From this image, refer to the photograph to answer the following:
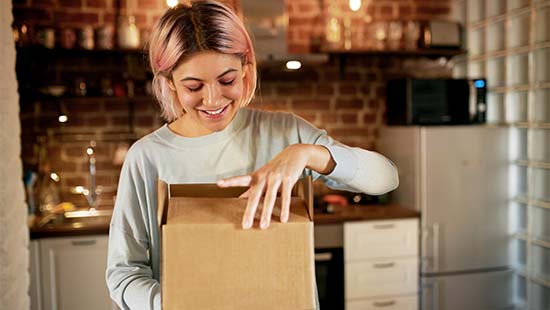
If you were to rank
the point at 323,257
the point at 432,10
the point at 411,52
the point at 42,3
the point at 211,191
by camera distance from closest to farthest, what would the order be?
the point at 211,191, the point at 323,257, the point at 42,3, the point at 411,52, the point at 432,10

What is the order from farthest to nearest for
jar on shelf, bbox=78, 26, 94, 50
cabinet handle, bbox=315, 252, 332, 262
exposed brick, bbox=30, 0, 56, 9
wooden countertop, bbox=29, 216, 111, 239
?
exposed brick, bbox=30, 0, 56, 9 → jar on shelf, bbox=78, 26, 94, 50 → cabinet handle, bbox=315, 252, 332, 262 → wooden countertop, bbox=29, 216, 111, 239

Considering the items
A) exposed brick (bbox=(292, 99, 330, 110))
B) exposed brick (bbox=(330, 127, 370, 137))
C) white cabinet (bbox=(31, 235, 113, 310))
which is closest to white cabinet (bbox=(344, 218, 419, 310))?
exposed brick (bbox=(330, 127, 370, 137))

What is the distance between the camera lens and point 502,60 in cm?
332

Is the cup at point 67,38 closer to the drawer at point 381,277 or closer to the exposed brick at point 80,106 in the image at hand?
the exposed brick at point 80,106

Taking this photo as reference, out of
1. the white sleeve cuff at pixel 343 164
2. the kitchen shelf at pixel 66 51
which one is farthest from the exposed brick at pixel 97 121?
the white sleeve cuff at pixel 343 164

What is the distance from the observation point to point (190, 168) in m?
1.10

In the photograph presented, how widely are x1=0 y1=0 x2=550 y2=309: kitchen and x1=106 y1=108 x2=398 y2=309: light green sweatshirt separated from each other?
6.08 feet

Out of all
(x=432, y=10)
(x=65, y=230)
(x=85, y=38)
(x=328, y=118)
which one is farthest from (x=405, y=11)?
(x=65, y=230)

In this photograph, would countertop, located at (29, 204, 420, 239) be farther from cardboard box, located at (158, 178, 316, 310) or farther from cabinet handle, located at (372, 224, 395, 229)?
cardboard box, located at (158, 178, 316, 310)

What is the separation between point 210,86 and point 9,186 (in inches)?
47.3

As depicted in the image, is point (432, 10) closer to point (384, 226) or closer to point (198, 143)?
point (384, 226)

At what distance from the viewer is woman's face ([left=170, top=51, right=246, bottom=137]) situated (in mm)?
1039

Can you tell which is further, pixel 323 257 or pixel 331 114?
pixel 331 114

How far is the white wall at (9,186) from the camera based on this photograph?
186cm
